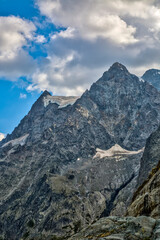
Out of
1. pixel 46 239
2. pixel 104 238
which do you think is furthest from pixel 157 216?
pixel 46 239

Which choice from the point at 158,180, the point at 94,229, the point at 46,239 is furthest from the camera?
the point at 46,239

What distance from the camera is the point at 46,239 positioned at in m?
179

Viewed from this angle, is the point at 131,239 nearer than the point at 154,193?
Yes

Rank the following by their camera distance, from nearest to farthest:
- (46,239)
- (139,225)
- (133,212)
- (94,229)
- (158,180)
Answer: (139,225) < (94,229) < (133,212) < (158,180) < (46,239)

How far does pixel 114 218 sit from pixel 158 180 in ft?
55.8

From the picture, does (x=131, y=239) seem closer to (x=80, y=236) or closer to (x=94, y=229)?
(x=94, y=229)

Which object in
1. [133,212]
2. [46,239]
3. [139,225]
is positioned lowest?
[46,239]

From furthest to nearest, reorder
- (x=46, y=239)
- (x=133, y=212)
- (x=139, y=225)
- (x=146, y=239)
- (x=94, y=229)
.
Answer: (x=46, y=239), (x=133, y=212), (x=94, y=229), (x=139, y=225), (x=146, y=239)

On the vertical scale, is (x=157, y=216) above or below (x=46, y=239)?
above

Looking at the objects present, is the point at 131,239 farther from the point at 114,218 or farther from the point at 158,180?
the point at 158,180

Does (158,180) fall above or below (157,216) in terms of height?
above

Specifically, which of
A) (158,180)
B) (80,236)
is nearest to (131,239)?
(80,236)

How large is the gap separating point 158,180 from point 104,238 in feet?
69.2

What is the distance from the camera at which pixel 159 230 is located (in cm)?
1870
